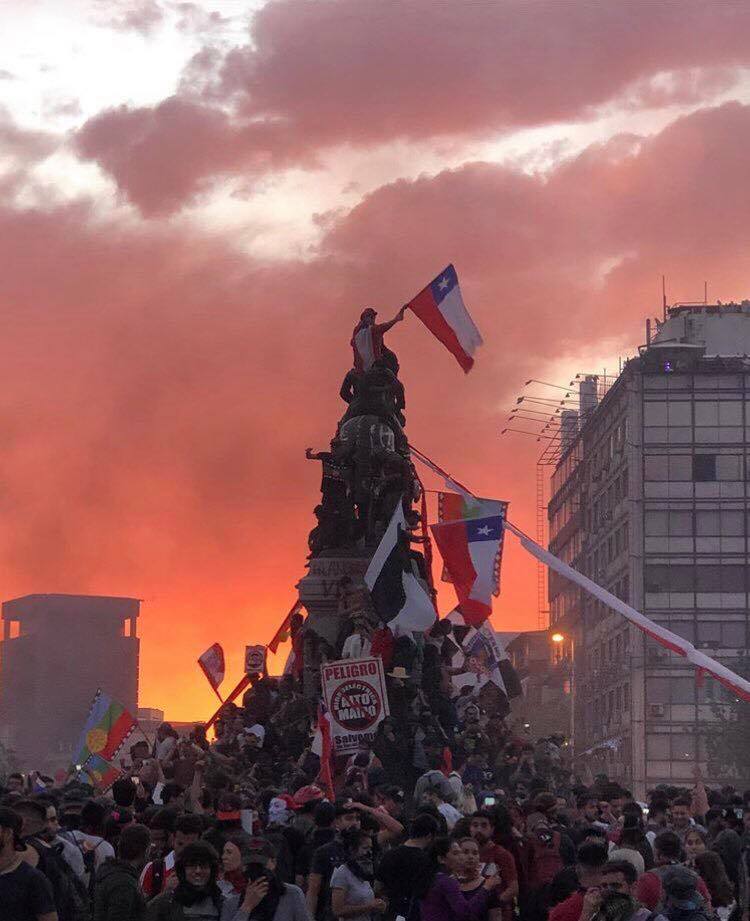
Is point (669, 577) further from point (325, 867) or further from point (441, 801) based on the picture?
point (325, 867)

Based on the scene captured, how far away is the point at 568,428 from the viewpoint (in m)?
134

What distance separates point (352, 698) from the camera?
3127 cm

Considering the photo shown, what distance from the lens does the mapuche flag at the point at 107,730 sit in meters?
35.4

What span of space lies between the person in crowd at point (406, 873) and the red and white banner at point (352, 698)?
15789 millimetres

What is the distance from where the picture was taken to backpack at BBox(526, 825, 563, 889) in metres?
17.3

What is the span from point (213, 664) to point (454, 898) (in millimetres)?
33682

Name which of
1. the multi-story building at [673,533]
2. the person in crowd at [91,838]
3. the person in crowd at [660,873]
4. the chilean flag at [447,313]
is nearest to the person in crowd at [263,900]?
the person in crowd at [660,873]

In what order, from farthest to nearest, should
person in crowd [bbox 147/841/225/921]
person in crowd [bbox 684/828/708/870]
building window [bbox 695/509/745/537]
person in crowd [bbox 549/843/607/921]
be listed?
building window [bbox 695/509/745/537] → person in crowd [bbox 684/828/708/870] → person in crowd [bbox 549/843/607/921] → person in crowd [bbox 147/841/225/921]

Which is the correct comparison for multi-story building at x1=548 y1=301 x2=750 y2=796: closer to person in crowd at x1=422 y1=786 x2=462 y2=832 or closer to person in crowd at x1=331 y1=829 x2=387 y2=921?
person in crowd at x1=422 y1=786 x2=462 y2=832

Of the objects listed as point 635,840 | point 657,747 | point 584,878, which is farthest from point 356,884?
point 657,747

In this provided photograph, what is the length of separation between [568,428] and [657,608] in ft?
117

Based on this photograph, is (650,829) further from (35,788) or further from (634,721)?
(634,721)

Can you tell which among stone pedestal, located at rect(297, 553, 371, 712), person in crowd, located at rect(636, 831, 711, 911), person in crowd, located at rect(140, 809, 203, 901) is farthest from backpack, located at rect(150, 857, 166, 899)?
stone pedestal, located at rect(297, 553, 371, 712)

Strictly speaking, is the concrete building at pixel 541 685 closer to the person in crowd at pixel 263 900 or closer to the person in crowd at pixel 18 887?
the person in crowd at pixel 263 900
